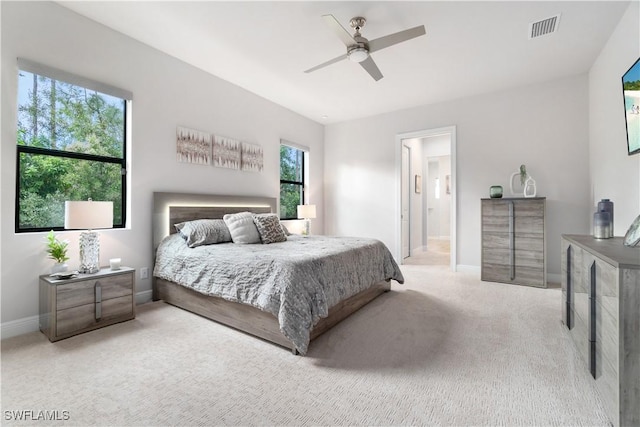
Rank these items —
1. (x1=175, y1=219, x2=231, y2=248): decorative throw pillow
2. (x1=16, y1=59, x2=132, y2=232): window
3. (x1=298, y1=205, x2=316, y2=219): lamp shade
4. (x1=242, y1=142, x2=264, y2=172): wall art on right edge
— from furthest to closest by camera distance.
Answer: (x1=298, y1=205, x2=316, y2=219): lamp shade, (x1=242, y1=142, x2=264, y2=172): wall art on right edge, (x1=175, y1=219, x2=231, y2=248): decorative throw pillow, (x1=16, y1=59, x2=132, y2=232): window

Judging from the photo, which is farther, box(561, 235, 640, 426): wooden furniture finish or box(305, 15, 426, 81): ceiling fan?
box(305, 15, 426, 81): ceiling fan

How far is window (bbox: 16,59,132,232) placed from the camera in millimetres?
2477

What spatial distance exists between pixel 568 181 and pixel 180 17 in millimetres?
5090

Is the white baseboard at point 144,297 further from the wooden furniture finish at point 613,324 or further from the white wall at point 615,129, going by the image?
the white wall at point 615,129

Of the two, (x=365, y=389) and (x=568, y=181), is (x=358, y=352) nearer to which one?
(x=365, y=389)

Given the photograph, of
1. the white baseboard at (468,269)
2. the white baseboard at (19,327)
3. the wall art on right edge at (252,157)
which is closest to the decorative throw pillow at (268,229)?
the wall art on right edge at (252,157)

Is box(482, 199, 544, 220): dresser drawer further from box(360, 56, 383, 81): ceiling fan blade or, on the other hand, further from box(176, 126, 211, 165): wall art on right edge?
box(176, 126, 211, 165): wall art on right edge

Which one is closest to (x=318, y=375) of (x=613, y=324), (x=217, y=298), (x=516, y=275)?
(x=217, y=298)

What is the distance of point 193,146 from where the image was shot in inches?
146

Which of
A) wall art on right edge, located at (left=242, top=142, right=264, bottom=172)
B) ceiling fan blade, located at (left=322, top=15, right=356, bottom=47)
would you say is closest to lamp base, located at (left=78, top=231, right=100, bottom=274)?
wall art on right edge, located at (left=242, top=142, right=264, bottom=172)

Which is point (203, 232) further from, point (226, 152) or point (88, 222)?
point (226, 152)

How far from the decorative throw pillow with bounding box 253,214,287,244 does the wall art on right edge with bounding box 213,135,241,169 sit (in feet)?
3.48

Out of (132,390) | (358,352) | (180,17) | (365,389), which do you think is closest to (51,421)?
(132,390)

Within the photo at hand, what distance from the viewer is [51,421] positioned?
55.6 inches
